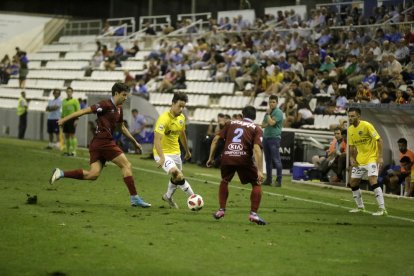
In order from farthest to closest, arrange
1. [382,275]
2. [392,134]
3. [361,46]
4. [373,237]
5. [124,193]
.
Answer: [361,46] → [392,134] → [124,193] → [373,237] → [382,275]

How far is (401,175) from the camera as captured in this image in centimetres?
1953

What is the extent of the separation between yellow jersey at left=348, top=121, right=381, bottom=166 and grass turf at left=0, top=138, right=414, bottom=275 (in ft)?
3.45

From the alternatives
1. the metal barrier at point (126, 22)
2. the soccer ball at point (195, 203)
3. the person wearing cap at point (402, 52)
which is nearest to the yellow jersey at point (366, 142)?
the soccer ball at point (195, 203)

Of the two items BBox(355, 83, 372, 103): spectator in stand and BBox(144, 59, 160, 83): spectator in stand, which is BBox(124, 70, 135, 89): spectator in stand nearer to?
BBox(144, 59, 160, 83): spectator in stand

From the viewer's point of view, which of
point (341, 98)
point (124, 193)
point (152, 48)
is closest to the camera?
point (124, 193)

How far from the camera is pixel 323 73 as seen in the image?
27.6 meters

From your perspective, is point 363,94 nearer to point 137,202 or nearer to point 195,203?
point 137,202

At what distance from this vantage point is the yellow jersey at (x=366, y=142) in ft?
51.5

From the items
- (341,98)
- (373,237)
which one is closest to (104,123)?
(373,237)

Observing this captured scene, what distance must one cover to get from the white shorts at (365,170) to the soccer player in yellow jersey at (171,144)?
10.4 feet

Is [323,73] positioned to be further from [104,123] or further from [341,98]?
[104,123]

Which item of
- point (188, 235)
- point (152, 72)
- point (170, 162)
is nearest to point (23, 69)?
point (152, 72)

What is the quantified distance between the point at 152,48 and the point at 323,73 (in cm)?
1407

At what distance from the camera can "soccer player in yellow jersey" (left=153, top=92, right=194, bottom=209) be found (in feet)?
47.1
